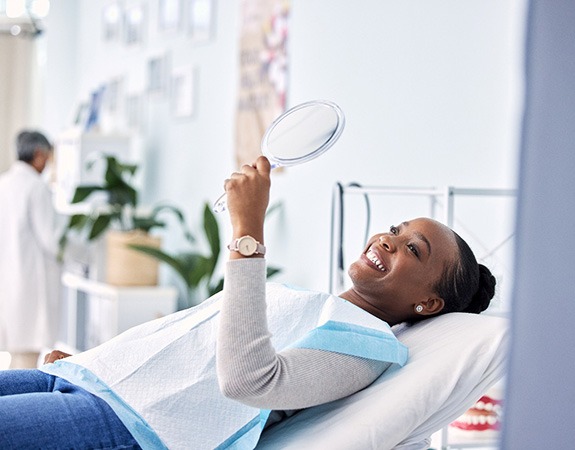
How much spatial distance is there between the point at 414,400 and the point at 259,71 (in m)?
2.76

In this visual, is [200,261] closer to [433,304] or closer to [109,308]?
[109,308]

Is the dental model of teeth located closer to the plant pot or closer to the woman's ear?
the woman's ear

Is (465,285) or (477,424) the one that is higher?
(465,285)

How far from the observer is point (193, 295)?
430 centimetres

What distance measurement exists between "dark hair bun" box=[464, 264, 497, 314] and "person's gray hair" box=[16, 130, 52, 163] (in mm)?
2955

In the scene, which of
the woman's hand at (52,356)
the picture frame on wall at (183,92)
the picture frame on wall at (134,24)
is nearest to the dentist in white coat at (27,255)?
the picture frame on wall at (183,92)

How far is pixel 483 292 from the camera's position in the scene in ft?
5.77

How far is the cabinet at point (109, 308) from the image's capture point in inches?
177

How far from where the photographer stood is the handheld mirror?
5.17 ft

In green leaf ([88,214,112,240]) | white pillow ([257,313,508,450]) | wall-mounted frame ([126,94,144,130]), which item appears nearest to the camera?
white pillow ([257,313,508,450])

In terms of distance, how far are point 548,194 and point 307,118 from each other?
107 centimetres

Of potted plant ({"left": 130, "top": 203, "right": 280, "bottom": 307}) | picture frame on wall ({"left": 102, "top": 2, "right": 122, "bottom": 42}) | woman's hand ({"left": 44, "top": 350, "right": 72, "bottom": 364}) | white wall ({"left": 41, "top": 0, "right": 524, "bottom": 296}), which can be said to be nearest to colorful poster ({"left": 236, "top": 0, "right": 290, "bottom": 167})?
white wall ({"left": 41, "top": 0, "right": 524, "bottom": 296})

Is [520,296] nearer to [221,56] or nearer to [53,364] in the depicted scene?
[53,364]

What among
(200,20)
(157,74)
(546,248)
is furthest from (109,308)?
(546,248)
